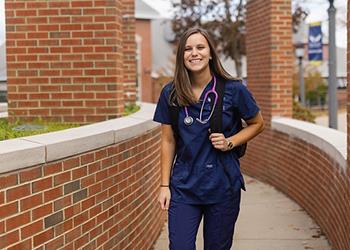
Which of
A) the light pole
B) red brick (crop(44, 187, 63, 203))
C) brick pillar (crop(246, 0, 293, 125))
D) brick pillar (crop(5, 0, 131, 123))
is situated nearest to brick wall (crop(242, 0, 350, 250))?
brick pillar (crop(246, 0, 293, 125))

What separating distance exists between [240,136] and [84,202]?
3.35 feet

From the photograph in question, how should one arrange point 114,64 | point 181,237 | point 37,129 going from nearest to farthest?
point 181,237 < point 37,129 < point 114,64

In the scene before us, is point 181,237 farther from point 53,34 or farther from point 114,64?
point 53,34

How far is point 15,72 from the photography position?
588 centimetres

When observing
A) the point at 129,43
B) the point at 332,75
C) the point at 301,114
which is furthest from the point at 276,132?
the point at 301,114

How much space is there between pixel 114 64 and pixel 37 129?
38.6 inches

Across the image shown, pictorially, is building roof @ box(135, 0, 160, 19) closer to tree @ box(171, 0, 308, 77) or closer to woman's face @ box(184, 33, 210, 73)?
tree @ box(171, 0, 308, 77)

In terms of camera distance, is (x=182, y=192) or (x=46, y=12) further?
(x=46, y=12)

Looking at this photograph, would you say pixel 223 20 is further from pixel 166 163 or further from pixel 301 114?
pixel 166 163

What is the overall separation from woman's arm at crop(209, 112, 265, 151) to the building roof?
31953 millimetres

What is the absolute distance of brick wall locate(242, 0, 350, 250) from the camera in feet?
22.5

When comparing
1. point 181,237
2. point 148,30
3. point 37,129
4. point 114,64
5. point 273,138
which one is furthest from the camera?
point 148,30

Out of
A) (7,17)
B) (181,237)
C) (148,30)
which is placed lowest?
(181,237)

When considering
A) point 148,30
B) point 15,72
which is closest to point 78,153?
point 15,72
